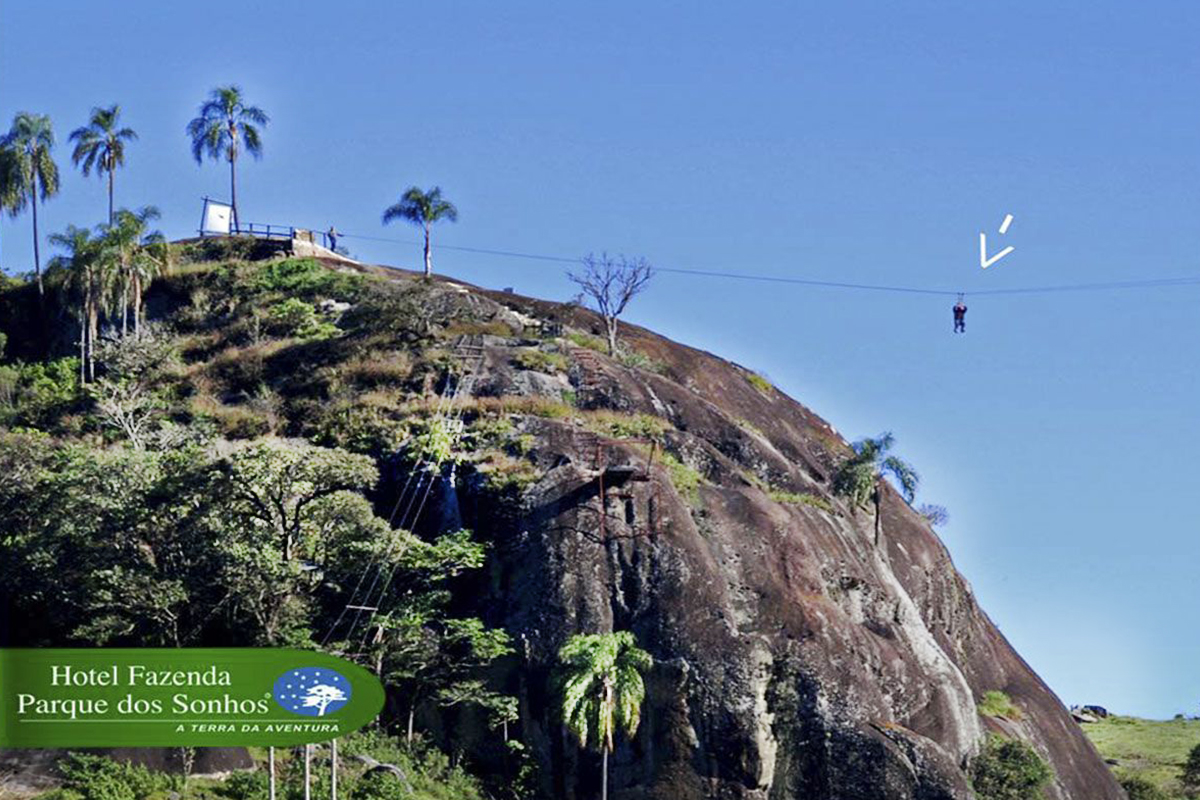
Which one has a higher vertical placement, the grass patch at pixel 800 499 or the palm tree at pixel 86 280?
the palm tree at pixel 86 280

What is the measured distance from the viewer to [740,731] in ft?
255

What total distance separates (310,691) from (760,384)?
57.1 m

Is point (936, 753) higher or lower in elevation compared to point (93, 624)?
lower

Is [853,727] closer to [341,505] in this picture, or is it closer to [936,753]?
[936,753]

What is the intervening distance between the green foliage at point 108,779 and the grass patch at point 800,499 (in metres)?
31.6

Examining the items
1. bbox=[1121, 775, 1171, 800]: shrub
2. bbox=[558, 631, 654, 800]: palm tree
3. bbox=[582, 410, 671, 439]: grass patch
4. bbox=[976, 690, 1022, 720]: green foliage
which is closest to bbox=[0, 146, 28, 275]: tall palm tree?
bbox=[582, 410, 671, 439]: grass patch

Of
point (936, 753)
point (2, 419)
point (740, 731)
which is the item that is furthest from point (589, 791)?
point (2, 419)

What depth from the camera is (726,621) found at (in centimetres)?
8050

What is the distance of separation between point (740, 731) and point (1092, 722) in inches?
2105

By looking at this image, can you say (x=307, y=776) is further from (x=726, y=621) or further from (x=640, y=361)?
(x=640, y=361)

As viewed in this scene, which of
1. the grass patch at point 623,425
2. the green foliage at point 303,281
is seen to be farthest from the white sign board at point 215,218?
the grass patch at point 623,425

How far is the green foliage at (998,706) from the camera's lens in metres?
94.1

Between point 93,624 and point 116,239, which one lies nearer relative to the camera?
→ point 93,624

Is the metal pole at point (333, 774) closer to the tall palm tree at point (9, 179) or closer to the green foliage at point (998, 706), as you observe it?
the green foliage at point (998, 706)
